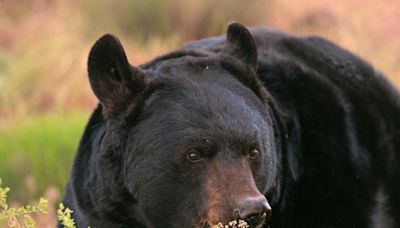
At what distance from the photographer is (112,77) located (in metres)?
5.57

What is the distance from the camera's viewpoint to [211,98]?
5434mm

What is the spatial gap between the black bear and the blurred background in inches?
232

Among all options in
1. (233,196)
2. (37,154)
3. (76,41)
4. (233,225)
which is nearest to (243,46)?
(233,196)

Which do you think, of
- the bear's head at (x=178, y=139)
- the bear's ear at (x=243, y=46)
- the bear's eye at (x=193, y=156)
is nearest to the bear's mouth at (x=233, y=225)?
the bear's head at (x=178, y=139)

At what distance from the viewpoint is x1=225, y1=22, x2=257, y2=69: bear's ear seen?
591 centimetres

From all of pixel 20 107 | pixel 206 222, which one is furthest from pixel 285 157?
pixel 20 107

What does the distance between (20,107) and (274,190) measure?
929 centimetres

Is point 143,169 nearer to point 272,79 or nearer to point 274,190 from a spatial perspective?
point 274,190

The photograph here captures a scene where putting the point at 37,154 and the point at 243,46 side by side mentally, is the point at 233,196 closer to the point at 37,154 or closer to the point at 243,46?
the point at 243,46

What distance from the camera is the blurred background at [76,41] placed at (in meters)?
12.7

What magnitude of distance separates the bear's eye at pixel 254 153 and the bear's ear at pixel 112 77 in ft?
2.13

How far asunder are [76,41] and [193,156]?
35.3ft

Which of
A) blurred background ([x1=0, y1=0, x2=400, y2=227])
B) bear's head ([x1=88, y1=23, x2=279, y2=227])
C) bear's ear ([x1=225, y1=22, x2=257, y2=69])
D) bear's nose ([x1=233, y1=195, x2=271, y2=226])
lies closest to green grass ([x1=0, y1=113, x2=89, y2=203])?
blurred background ([x1=0, y1=0, x2=400, y2=227])

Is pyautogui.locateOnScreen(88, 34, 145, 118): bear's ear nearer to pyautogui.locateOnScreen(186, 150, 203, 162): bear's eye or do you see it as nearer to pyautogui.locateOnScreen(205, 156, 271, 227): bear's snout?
pyautogui.locateOnScreen(186, 150, 203, 162): bear's eye
